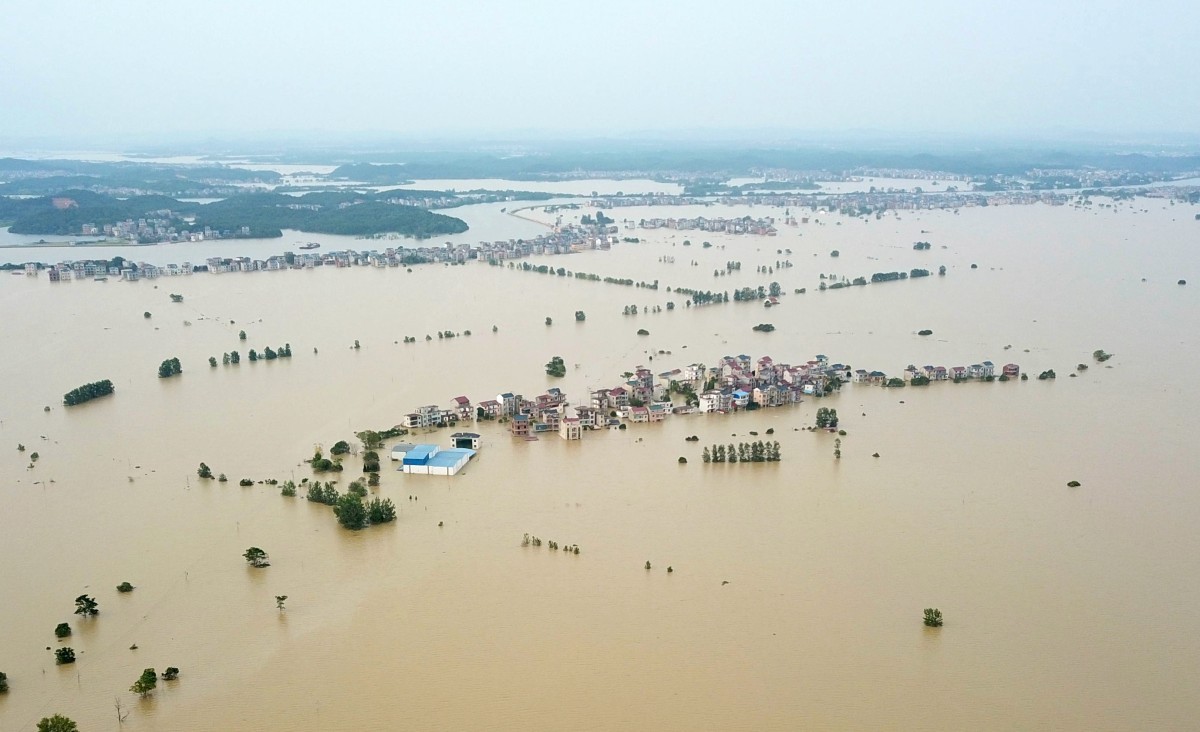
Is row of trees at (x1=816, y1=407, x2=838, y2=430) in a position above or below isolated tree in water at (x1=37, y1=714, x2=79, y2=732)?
above

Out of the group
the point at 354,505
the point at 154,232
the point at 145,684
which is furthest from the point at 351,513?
the point at 154,232

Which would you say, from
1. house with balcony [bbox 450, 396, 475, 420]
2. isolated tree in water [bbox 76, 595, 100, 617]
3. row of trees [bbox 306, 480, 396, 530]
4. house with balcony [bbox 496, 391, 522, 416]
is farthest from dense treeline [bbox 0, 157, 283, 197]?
isolated tree in water [bbox 76, 595, 100, 617]

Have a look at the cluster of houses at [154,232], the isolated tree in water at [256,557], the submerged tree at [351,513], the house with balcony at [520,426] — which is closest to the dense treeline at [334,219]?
the cluster of houses at [154,232]

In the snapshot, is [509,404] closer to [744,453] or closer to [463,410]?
[463,410]

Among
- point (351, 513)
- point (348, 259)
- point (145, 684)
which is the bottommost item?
point (145, 684)

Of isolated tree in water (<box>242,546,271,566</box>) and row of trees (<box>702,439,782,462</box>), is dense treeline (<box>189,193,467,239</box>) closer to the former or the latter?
row of trees (<box>702,439,782,462</box>)
